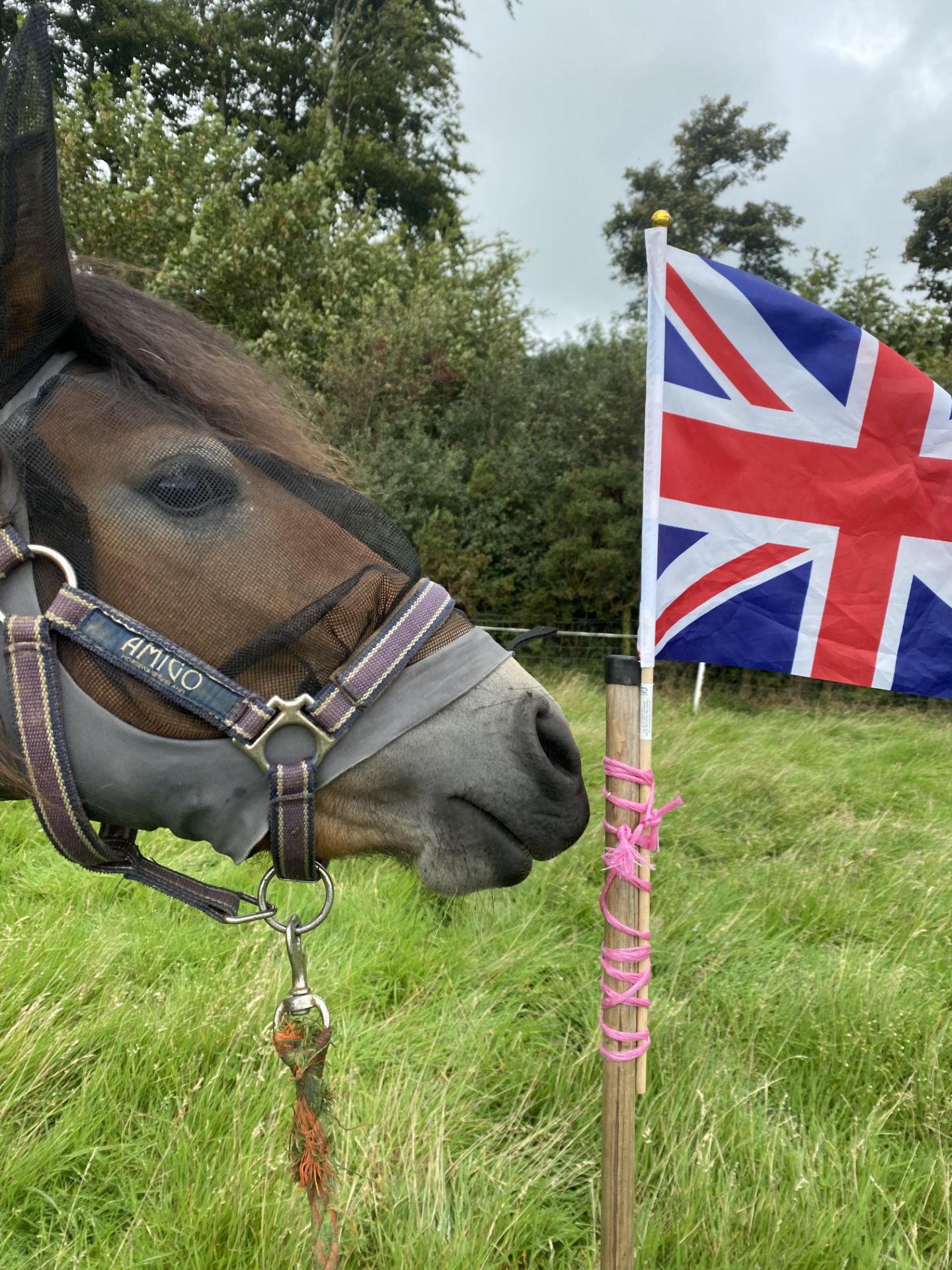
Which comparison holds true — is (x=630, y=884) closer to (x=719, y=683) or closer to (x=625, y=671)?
(x=625, y=671)

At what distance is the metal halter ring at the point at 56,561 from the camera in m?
1.00

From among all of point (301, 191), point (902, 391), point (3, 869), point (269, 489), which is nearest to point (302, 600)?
point (269, 489)

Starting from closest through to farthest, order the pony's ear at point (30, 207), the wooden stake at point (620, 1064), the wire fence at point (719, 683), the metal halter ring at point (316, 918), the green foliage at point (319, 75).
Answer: the pony's ear at point (30, 207)
the metal halter ring at point (316, 918)
the wooden stake at point (620, 1064)
the wire fence at point (719, 683)
the green foliage at point (319, 75)

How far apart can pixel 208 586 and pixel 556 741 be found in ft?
1.92

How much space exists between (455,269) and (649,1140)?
544 inches

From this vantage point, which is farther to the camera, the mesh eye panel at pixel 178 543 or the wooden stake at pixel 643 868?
the wooden stake at pixel 643 868

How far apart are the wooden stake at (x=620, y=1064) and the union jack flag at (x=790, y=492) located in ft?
0.98

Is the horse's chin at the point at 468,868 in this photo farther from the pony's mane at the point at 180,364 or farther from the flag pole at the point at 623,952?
the pony's mane at the point at 180,364

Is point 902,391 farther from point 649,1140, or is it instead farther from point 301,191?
point 301,191

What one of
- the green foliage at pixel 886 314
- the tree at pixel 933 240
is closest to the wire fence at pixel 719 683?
the green foliage at pixel 886 314

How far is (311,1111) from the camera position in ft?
3.99

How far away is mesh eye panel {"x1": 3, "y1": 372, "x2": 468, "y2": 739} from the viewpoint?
40.2 inches

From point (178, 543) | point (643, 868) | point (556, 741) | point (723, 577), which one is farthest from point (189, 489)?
point (723, 577)

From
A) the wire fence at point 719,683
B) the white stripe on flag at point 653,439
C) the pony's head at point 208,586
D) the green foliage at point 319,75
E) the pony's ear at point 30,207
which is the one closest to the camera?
the pony's ear at point 30,207
